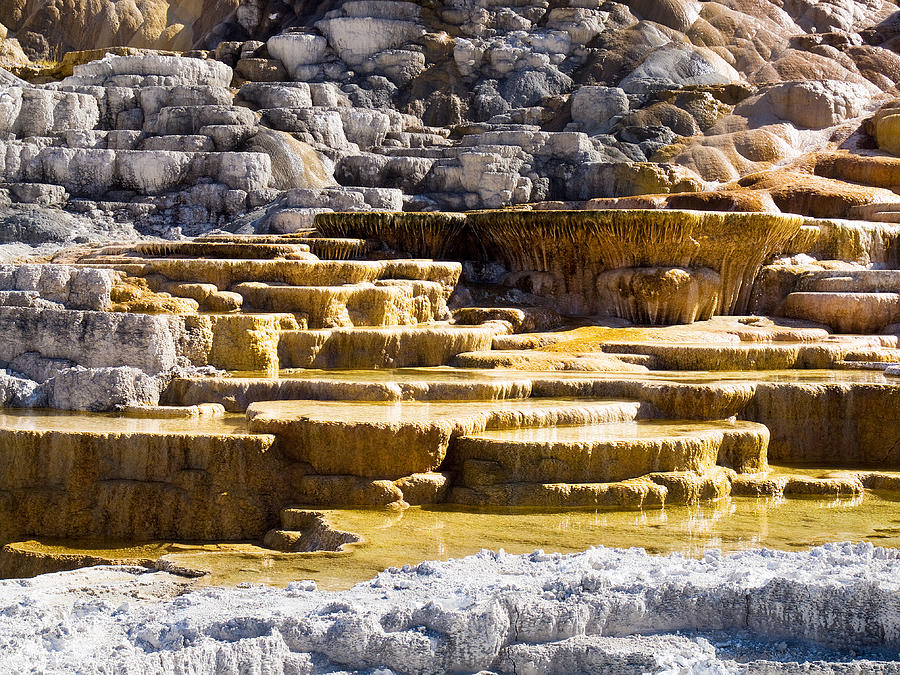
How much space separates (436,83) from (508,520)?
2251cm

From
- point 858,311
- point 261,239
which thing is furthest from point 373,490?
point 261,239

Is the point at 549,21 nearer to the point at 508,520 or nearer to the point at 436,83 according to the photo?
the point at 436,83

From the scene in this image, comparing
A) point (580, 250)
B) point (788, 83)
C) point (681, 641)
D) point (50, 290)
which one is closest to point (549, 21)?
point (788, 83)

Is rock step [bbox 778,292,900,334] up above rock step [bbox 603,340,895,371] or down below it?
above

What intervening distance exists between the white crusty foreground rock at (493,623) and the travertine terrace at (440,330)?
0.07ft

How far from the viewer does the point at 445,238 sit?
16.0 m

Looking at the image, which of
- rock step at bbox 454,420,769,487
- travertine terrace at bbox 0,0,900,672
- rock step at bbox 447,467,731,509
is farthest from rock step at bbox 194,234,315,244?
rock step at bbox 447,467,731,509

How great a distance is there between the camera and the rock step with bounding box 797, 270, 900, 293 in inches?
559

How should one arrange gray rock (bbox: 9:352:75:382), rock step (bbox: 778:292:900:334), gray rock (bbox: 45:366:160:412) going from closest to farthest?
gray rock (bbox: 45:366:160:412), gray rock (bbox: 9:352:75:382), rock step (bbox: 778:292:900:334)

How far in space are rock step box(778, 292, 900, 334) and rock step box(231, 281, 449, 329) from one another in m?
4.88

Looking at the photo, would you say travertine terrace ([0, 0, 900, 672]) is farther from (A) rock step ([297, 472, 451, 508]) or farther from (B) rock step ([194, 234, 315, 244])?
(B) rock step ([194, 234, 315, 244])

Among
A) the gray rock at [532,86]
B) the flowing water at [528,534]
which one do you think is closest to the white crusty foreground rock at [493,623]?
the flowing water at [528,534]

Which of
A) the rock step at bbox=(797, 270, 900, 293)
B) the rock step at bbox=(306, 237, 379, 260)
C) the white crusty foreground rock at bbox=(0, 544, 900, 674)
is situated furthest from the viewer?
the rock step at bbox=(306, 237, 379, 260)

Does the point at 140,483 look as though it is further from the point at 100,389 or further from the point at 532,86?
the point at 532,86
